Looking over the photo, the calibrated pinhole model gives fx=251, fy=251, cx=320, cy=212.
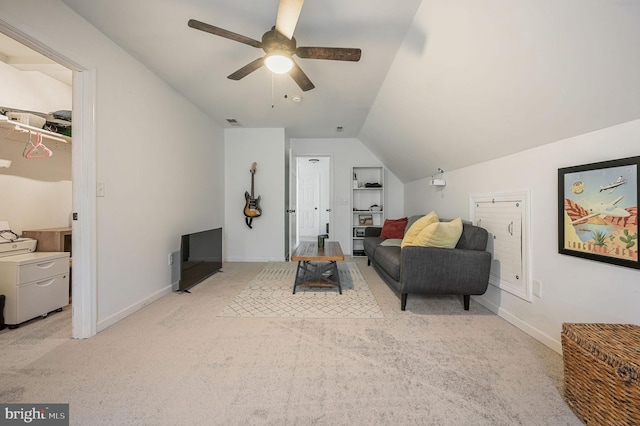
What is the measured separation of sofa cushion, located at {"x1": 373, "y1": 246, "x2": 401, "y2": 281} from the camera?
242 centimetres

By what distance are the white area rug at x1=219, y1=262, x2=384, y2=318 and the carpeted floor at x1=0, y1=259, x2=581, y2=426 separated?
13 cm

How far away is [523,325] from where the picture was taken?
1.98 meters

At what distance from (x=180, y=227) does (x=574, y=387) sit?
140 inches

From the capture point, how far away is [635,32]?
1078mm

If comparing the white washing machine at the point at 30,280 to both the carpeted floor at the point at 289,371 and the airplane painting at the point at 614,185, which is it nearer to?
the carpeted floor at the point at 289,371

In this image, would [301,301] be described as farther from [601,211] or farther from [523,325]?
[601,211]

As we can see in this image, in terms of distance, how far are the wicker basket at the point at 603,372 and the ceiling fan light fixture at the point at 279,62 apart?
2267 millimetres

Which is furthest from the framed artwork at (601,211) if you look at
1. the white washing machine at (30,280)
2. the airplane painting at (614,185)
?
the white washing machine at (30,280)

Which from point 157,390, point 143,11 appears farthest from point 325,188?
point 157,390

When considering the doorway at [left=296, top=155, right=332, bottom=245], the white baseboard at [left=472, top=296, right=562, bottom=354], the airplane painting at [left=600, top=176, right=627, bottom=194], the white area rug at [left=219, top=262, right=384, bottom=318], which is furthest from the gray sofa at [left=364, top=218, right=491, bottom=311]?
the doorway at [left=296, top=155, right=332, bottom=245]

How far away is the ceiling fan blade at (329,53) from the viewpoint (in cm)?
171

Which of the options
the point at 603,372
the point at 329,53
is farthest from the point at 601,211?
the point at 329,53

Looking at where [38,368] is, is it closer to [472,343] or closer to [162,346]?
[162,346]

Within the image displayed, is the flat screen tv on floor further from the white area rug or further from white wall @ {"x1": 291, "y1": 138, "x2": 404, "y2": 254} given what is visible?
white wall @ {"x1": 291, "y1": 138, "x2": 404, "y2": 254}
